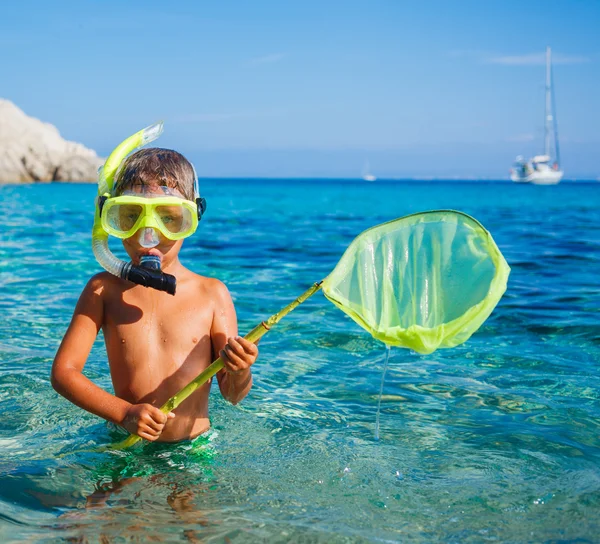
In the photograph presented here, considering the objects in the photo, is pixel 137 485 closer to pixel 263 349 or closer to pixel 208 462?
pixel 208 462

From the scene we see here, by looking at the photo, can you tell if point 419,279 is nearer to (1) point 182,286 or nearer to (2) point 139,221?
(1) point 182,286

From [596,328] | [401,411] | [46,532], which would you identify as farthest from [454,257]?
[596,328]

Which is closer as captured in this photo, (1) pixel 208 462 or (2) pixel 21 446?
(1) pixel 208 462

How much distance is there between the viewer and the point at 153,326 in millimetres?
3006

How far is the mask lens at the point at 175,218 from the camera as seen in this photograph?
280cm

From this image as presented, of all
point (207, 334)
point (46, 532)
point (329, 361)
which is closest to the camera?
point (46, 532)

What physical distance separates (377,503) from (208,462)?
733 millimetres

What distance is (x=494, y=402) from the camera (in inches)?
162

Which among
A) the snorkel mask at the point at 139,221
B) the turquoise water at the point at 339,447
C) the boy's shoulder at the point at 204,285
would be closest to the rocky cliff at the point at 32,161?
the turquoise water at the point at 339,447

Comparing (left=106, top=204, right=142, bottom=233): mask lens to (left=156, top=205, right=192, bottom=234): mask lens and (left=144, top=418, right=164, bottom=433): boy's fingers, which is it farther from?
(left=144, top=418, right=164, bottom=433): boy's fingers

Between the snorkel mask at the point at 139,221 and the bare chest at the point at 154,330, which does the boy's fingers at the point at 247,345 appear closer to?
the snorkel mask at the point at 139,221

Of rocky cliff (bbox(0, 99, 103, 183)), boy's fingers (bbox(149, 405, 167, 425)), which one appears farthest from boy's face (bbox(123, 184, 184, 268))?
rocky cliff (bbox(0, 99, 103, 183))

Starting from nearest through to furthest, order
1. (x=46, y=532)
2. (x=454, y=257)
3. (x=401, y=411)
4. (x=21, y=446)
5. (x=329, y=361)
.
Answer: (x=46, y=532)
(x=454, y=257)
(x=21, y=446)
(x=401, y=411)
(x=329, y=361)

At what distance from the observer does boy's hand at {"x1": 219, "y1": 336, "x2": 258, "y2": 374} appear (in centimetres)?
254
